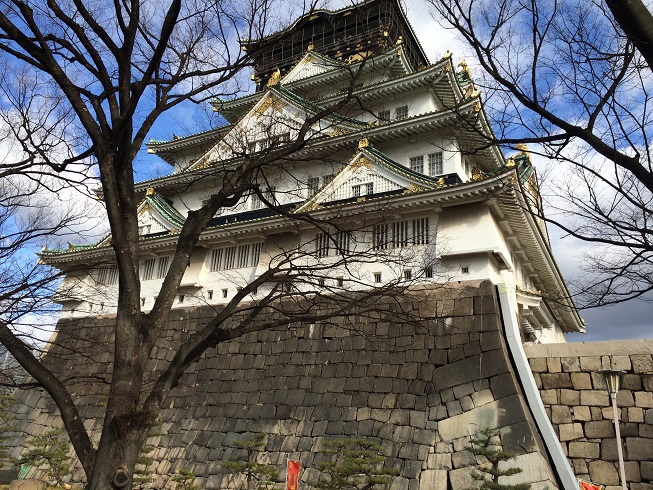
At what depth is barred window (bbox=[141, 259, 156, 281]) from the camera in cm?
1672

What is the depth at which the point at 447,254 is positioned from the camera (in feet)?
38.6

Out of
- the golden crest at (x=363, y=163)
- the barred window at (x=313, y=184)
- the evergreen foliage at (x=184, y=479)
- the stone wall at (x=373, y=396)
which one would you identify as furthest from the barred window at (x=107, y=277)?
the golden crest at (x=363, y=163)

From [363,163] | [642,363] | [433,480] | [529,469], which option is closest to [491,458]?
[529,469]

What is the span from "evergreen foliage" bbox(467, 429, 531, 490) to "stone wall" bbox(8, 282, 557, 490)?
20 cm

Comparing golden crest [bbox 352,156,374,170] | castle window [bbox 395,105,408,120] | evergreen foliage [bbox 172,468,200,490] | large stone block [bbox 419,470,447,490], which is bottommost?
evergreen foliage [bbox 172,468,200,490]

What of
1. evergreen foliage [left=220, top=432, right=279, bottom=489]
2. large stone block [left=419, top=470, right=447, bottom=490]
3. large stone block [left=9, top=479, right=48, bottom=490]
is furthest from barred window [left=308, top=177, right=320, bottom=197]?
large stone block [left=9, top=479, right=48, bottom=490]

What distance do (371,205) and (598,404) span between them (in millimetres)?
6189

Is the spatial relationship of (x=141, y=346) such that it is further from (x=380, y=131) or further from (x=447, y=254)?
(x=380, y=131)

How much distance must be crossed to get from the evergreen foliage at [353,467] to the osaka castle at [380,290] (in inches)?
14.6

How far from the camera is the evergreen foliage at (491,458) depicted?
7.74m

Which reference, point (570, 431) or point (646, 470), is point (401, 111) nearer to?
point (570, 431)

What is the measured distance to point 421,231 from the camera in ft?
40.6

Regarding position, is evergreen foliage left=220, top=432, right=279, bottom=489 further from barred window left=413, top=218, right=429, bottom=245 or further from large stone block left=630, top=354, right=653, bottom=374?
large stone block left=630, top=354, right=653, bottom=374

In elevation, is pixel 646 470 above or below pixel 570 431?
below
